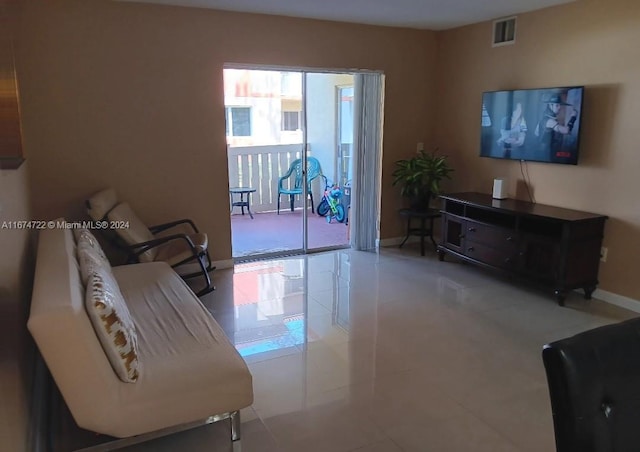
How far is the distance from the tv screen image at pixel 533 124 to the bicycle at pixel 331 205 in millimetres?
2588

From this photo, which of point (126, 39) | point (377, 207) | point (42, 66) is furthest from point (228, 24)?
point (377, 207)

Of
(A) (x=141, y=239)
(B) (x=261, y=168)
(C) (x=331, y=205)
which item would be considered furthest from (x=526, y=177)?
(B) (x=261, y=168)

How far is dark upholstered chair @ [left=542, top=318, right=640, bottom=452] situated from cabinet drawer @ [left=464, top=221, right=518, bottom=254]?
3.24m

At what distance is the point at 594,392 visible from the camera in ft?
3.70

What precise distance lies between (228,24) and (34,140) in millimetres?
2002

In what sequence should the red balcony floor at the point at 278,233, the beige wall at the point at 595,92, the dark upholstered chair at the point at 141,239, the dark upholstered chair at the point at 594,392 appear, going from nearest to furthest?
the dark upholstered chair at the point at 594,392, the beige wall at the point at 595,92, the dark upholstered chair at the point at 141,239, the red balcony floor at the point at 278,233

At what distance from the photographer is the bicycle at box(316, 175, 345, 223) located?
7173 millimetres

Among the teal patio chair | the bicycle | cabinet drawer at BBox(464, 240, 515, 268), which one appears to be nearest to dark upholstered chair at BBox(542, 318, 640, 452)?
cabinet drawer at BBox(464, 240, 515, 268)

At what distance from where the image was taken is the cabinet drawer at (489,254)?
436cm

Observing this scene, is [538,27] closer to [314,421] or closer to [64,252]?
[314,421]

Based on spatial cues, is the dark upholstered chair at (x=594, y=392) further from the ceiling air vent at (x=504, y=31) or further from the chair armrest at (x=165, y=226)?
the ceiling air vent at (x=504, y=31)

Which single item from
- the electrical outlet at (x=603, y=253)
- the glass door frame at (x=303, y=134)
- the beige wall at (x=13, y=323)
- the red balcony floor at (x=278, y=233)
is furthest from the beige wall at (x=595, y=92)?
the beige wall at (x=13, y=323)

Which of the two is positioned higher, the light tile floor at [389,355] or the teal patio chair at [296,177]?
the teal patio chair at [296,177]

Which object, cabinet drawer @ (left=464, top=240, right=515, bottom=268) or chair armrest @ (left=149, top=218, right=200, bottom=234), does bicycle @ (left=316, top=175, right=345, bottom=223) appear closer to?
cabinet drawer @ (left=464, top=240, right=515, bottom=268)
